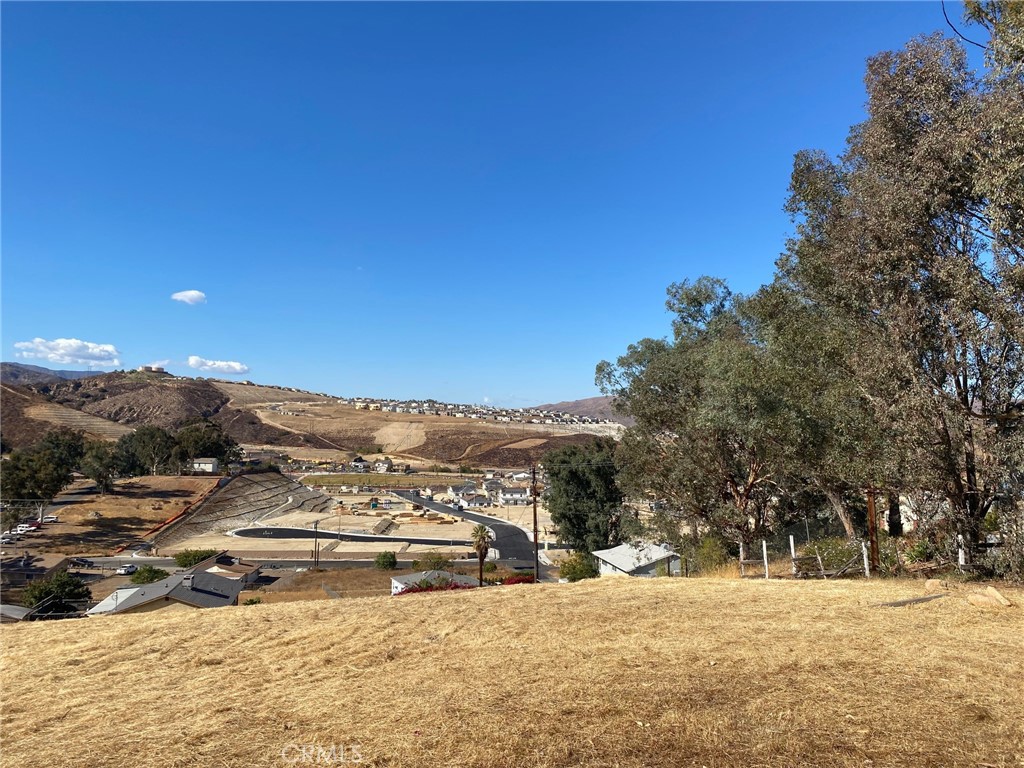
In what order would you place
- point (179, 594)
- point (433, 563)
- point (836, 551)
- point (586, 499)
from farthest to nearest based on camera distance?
1. point (586, 499)
2. point (433, 563)
3. point (179, 594)
4. point (836, 551)

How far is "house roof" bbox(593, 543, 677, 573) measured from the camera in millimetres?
32031

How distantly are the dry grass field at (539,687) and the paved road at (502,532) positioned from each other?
144 ft

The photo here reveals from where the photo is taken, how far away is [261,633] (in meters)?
9.77

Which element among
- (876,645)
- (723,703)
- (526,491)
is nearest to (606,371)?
(876,645)

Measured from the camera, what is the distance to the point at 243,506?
76.9 m

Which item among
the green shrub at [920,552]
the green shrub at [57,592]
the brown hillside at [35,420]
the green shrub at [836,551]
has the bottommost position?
the green shrub at [57,592]

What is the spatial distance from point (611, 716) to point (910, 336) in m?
10.7

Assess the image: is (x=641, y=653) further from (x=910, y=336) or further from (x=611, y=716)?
(x=910, y=336)

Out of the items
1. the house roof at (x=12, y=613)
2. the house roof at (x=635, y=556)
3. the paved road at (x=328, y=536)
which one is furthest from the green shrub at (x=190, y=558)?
the house roof at (x=635, y=556)

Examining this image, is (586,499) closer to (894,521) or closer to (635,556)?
(635,556)

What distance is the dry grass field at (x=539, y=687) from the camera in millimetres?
4996

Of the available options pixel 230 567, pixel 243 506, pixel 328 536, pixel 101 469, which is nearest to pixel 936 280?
pixel 230 567

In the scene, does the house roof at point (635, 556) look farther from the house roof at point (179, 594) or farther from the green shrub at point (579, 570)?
the house roof at point (179, 594)
